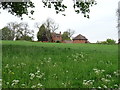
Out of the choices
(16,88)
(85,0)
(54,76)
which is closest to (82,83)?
(54,76)

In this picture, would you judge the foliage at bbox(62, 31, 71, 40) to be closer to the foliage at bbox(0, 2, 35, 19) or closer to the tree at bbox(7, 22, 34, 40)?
the tree at bbox(7, 22, 34, 40)

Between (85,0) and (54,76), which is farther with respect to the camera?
(85,0)

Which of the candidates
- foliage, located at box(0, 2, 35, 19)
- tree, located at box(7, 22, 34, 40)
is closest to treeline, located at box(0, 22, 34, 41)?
tree, located at box(7, 22, 34, 40)

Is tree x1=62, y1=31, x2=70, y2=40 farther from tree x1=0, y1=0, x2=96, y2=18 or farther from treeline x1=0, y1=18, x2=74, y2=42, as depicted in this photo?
tree x1=0, y1=0, x2=96, y2=18

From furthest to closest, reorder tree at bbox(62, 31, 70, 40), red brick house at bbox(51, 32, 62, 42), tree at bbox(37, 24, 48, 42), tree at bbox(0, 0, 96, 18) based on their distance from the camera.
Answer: tree at bbox(62, 31, 70, 40)
red brick house at bbox(51, 32, 62, 42)
tree at bbox(37, 24, 48, 42)
tree at bbox(0, 0, 96, 18)

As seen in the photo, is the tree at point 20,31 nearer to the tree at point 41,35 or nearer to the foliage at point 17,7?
the tree at point 41,35

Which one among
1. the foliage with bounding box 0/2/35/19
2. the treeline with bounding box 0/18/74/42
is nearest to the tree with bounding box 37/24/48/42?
the treeline with bounding box 0/18/74/42

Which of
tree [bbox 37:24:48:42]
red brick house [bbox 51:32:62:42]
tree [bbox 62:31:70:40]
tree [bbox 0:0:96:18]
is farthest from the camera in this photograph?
tree [bbox 62:31:70:40]

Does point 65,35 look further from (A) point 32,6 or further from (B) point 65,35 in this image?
(A) point 32,6

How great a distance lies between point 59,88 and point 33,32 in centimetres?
12517

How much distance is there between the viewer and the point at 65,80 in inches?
357

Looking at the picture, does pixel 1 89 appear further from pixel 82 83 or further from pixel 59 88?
pixel 82 83

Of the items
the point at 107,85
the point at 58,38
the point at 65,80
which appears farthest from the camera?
the point at 58,38

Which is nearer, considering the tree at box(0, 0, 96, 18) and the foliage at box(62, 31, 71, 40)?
the tree at box(0, 0, 96, 18)
